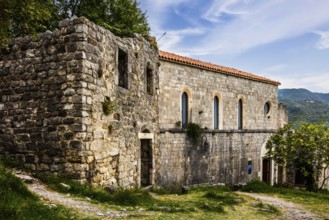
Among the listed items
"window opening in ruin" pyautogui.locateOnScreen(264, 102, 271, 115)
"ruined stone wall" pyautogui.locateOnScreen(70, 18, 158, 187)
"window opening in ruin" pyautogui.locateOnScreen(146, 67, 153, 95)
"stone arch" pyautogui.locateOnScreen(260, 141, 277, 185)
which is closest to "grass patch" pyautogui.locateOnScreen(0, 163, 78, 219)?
"ruined stone wall" pyautogui.locateOnScreen(70, 18, 158, 187)

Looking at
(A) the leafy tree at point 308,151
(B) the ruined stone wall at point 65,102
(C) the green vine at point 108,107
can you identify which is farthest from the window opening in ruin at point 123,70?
(A) the leafy tree at point 308,151

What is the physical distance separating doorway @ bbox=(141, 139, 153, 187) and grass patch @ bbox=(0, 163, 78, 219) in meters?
6.91

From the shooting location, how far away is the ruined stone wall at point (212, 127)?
16.7 m

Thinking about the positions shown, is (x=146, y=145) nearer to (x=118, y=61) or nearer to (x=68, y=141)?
(x=118, y=61)

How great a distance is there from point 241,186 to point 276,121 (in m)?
10.1

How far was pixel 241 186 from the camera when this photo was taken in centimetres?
1670

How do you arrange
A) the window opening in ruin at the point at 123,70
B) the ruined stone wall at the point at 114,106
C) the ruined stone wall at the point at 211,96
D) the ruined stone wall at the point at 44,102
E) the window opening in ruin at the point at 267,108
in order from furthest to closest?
the window opening in ruin at the point at 267,108, the ruined stone wall at the point at 211,96, the window opening in ruin at the point at 123,70, the ruined stone wall at the point at 114,106, the ruined stone wall at the point at 44,102

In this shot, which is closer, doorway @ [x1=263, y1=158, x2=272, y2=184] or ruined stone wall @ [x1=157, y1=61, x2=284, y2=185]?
ruined stone wall @ [x1=157, y1=61, x2=284, y2=185]

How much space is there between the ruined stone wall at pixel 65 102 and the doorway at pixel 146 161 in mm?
3070

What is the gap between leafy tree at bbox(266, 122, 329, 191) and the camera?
1855 centimetres

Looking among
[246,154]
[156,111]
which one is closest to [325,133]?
[246,154]

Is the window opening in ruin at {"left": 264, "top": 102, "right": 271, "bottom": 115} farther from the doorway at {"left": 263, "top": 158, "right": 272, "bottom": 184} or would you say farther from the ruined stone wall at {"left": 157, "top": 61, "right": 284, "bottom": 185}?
the doorway at {"left": 263, "top": 158, "right": 272, "bottom": 184}

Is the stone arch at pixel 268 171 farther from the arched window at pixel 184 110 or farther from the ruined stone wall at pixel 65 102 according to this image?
the ruined stone wall at pixel 65 102

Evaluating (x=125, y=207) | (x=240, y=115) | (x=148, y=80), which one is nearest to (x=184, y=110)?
(x=148, y=80)
